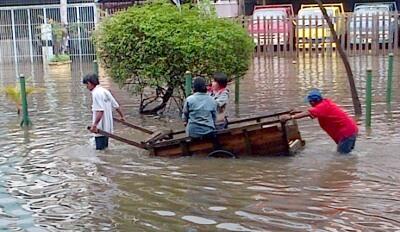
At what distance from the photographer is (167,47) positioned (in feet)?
45.8

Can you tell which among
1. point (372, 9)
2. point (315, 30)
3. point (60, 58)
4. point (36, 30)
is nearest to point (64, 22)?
point (36, 30)

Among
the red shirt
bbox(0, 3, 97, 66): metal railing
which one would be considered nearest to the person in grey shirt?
the red shirt

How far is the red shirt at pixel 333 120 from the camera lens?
987 cm

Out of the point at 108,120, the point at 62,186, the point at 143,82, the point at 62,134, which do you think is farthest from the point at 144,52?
the point at 62,186

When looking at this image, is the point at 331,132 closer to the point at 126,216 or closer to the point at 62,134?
the point at 126,216

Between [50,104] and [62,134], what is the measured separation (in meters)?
4.64

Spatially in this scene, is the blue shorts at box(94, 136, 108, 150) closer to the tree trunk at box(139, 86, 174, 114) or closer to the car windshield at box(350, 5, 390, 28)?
the tree trunk at box(139, 86, 174, 114)

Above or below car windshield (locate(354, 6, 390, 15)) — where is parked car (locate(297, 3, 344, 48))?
below

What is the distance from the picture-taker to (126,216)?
24.6 ft

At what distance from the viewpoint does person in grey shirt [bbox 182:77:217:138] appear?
1004cm

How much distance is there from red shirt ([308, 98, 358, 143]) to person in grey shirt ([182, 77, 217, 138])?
52.5 inches

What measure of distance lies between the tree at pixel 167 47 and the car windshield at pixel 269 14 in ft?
54.0

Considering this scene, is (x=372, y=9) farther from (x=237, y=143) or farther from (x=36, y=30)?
(x=237, y=143)

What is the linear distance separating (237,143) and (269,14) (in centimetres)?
2223
